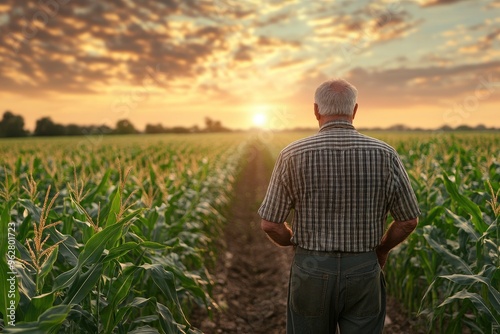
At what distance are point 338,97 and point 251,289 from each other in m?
5.10

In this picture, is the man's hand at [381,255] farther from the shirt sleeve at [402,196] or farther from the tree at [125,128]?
the tree at [125,128]

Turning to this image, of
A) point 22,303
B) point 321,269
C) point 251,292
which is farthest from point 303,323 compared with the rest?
point 251,292

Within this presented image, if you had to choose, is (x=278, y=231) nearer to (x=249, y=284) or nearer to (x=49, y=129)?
(x=249, y=284)

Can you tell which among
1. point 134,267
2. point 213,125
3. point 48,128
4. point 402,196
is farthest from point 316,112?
point 213,125

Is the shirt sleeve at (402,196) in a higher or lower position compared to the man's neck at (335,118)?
lower

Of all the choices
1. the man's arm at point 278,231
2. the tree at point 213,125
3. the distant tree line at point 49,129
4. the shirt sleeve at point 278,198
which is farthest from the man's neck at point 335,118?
the tree at point 213,125

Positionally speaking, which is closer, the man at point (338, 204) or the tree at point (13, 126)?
the man at point (338, 204)

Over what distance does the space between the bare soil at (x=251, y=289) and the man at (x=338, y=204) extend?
2.86 m

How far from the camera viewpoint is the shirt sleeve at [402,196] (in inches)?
103

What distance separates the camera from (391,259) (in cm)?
620

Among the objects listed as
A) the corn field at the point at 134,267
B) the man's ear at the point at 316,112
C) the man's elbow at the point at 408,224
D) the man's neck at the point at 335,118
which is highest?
the man's ear at the point at 316,112

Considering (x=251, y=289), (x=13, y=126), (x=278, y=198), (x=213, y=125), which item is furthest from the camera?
(x=213, y=125)

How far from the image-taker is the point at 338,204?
260 centimetres

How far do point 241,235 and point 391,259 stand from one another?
4.81 m
